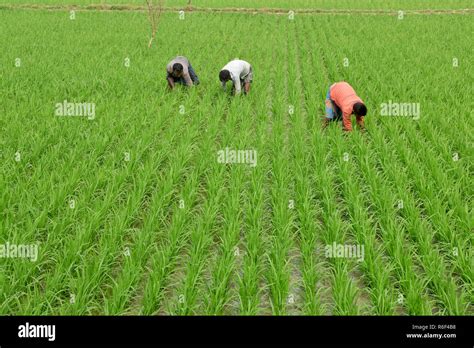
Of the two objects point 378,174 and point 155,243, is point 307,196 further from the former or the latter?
point 155,243

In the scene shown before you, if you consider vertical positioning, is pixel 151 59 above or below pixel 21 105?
above

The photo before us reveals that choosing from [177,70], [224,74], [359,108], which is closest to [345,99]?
[359,108]

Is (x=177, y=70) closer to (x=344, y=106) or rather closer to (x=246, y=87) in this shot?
(x=246, y=87)

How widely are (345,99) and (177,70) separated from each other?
266 centimetres

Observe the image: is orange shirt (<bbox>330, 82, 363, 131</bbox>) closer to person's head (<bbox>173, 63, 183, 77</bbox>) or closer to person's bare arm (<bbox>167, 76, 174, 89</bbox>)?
person's head (<bbox>173, 63, 183, 77</bbox>)

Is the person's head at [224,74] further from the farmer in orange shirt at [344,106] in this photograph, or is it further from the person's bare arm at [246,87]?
the farmer in orange shirt at [344,106]

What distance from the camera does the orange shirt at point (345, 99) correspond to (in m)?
5.12

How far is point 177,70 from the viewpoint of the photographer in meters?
6.61

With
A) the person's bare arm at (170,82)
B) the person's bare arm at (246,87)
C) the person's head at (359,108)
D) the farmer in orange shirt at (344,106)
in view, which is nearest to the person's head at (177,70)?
the person's bare arm at (170,82)

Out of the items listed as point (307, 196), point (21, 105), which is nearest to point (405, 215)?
point (307, 196)

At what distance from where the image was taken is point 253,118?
610cm

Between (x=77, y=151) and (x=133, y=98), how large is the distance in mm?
2236

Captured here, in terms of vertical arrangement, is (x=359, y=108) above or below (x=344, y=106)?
below

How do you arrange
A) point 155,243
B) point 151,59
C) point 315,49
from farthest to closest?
point 315,49 → point 151,59 → point 155,243
